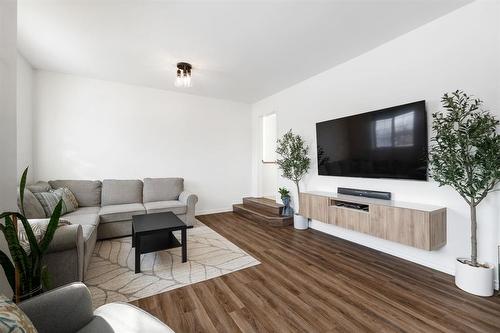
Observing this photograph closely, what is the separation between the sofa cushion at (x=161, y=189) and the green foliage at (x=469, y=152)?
3993 millimetres

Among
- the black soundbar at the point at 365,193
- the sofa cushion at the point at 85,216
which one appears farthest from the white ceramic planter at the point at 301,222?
the sofa cushion at the point at 85,216

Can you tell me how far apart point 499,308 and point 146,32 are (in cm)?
433

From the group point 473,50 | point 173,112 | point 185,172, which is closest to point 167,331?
point 473,50

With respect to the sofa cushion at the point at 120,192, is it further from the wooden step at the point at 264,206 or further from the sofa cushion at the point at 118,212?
the wooden step at the point at 264,206

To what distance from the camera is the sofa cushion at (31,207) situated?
2342 millimetres

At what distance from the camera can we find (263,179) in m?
5.54

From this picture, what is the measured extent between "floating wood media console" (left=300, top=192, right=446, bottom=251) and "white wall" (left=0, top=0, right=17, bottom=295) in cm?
331

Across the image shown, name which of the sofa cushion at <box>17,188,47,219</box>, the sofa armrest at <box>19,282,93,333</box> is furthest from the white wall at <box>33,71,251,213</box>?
the sofa armrest at <box>19,282,93,333</box>

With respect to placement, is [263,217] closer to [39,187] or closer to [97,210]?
[97,210]

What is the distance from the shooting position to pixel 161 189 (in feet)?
13.6

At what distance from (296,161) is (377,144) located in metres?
1.40

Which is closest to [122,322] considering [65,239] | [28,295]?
[28,295]

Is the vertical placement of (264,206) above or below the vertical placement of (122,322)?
below

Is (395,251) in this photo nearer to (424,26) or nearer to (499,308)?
(499,308)
